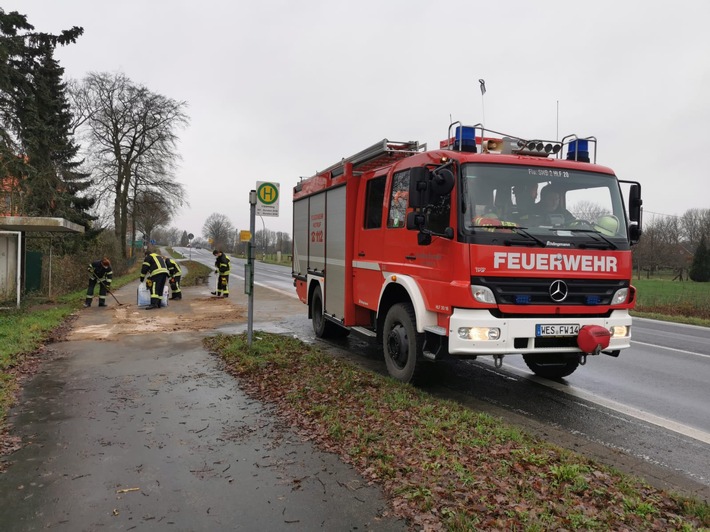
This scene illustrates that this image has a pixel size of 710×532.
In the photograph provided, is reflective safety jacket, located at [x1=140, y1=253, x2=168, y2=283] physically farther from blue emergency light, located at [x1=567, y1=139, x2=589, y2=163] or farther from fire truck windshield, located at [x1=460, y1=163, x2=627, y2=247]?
blue emergency light, located at [x1=567, y1=139, x2=589, y2=163]

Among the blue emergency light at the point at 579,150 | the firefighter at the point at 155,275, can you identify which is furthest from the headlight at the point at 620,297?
the firefighter at the point at 155,275

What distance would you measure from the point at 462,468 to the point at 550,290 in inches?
85.8

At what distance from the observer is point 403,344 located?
5.88 m

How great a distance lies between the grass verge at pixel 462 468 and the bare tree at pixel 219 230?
97375 mm

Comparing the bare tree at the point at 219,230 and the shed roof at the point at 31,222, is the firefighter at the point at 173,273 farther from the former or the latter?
the bare tree at the point at 219,230

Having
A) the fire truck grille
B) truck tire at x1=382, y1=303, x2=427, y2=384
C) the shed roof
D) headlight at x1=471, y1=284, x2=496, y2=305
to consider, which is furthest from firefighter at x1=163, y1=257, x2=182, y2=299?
the fire truck grille

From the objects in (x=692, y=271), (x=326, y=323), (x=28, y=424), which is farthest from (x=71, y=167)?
(x=692, y=271)

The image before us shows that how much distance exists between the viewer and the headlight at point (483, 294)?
479cm

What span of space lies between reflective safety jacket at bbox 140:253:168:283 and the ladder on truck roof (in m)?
8.31

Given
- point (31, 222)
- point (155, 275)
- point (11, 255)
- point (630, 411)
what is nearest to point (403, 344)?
point (630, 411)

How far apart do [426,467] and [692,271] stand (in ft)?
189

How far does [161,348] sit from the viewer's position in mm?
8430

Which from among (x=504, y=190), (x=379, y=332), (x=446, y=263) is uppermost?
(x=504, y=190)

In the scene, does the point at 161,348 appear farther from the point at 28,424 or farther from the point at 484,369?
the point at 484,369
